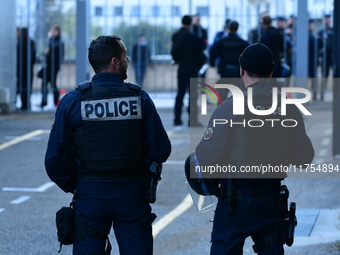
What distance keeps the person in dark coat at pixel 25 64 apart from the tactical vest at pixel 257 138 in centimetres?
1101

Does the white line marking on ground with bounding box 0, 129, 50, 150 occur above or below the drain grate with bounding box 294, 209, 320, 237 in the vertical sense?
above

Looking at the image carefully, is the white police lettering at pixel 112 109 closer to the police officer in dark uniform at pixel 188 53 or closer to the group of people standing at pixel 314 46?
the police officer in dark uniform at pixel 188 53

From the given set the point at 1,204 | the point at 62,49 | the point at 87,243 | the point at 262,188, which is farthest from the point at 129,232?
the point at 62,49

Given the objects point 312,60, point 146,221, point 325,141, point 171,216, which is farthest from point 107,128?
point 312,60

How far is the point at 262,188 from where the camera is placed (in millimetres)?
3783

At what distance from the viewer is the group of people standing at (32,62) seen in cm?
1434

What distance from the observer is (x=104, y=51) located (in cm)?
392

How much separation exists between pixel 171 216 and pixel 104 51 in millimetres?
3490

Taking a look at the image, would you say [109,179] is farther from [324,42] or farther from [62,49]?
[324,42]

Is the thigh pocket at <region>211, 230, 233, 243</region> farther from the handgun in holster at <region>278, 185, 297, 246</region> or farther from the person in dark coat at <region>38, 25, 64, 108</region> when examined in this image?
the person in dark coat at <region>38, 25, 64, 108</region>

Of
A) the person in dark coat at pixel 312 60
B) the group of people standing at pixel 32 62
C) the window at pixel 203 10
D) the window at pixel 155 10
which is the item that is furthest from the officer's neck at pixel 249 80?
the window at pixel 203 10

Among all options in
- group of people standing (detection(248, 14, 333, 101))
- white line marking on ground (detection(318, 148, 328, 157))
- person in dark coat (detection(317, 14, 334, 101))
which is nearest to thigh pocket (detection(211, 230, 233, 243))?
white line marking on ground (detection(318, 148, 328, 157))

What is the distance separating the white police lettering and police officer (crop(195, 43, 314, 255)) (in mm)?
453

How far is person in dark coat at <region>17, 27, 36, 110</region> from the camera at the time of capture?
46.9ft
